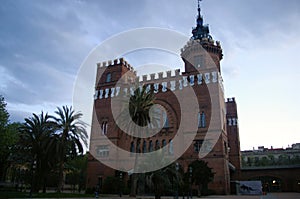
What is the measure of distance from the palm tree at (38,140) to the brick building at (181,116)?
1007cm

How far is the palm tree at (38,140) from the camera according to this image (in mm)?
27938

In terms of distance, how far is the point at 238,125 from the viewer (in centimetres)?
4609

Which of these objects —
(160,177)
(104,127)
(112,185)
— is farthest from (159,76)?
(160,177)

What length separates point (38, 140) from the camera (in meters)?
28.1

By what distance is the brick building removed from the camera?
3319 centimetres

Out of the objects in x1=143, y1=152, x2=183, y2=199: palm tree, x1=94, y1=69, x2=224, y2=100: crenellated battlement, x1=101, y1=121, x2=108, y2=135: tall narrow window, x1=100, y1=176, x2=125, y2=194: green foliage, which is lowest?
x1=100, y1=176, x2=125, y2=194: green foliage

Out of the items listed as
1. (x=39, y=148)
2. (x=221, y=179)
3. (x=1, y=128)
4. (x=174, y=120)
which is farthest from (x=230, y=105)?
(x=1, y=128)

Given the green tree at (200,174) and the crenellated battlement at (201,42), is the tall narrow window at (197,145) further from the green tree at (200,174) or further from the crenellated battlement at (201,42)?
the crenellated battlement at (201,42)

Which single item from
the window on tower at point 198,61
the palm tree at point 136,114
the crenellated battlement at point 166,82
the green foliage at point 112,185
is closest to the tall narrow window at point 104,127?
the crenellated battlement at point 166,82

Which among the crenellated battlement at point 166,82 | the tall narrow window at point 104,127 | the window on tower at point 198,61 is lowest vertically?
the tall narrow window at point 104,127

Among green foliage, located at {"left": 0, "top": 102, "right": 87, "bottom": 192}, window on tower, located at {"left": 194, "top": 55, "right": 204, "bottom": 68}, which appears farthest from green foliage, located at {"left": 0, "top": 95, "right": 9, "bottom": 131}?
window on tower, located at {"left": 194, "top": 55, "right": 204, "bottom": 68}

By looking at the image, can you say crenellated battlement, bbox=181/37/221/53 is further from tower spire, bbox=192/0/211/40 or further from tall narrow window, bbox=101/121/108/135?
tall narrow window, bbox=101/121/108/135

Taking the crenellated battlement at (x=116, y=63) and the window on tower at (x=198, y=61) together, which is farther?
the crenellated battlement at (x=116, y=63)

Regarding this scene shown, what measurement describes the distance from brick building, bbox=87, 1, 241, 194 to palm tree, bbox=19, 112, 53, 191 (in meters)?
10.1
